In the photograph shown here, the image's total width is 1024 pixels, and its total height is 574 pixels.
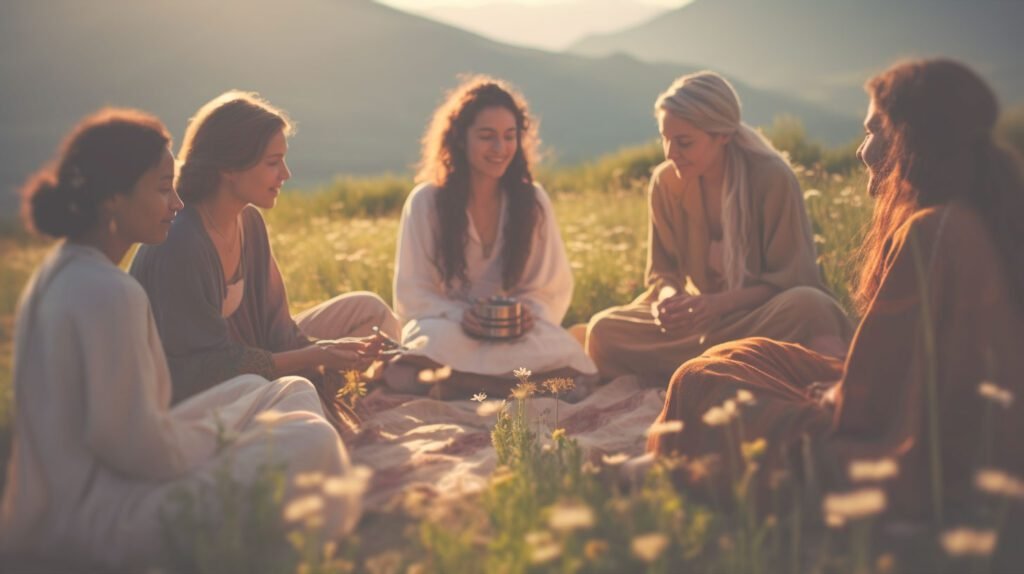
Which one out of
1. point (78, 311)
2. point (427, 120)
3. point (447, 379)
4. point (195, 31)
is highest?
point (195, 31)

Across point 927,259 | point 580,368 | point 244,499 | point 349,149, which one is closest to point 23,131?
point 244,499

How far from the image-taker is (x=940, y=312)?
288 centimetres

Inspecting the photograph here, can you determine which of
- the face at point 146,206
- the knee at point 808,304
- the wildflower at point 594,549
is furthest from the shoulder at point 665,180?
the wildflower at point 594,549

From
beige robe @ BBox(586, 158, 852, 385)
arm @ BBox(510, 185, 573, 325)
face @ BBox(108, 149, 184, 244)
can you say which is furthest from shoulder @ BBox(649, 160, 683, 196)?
face @ BBox(108, 149, 184, 244)

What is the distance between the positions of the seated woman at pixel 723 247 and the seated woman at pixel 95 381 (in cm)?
305

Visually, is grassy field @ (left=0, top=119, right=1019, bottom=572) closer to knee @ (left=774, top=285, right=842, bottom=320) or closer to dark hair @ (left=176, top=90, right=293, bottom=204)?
dark hair @ (left=176, top=90, right=293, bottom=204)

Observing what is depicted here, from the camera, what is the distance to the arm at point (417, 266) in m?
5.76

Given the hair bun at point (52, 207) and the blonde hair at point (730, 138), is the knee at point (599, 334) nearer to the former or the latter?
the blonde hair at point (730, 138)

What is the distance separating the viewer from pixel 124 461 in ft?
8.84

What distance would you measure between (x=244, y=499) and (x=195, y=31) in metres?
28.6

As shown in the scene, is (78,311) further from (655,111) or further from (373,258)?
(373,258)

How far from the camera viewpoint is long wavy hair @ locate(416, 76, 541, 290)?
18.8 feet

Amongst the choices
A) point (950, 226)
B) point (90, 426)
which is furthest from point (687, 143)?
point (90, 426)

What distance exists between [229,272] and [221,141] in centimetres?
63
